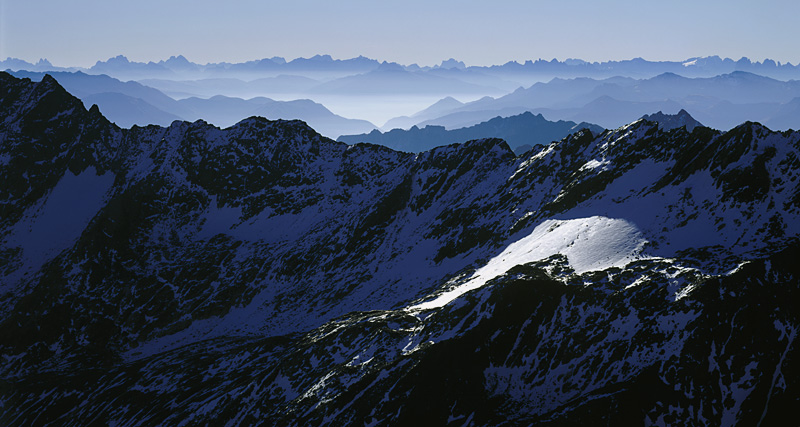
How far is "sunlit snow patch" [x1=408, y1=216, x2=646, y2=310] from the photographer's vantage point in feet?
245

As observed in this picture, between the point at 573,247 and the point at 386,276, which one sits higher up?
the point at 573,247

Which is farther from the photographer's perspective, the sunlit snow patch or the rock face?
the sunlit snow patch

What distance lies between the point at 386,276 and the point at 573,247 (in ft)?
153

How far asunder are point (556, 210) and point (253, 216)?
283ft

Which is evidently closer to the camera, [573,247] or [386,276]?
[573,247]

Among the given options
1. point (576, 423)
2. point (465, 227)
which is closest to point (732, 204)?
point (576, 423)

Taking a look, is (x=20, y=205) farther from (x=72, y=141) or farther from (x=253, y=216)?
(x=253, y=216)

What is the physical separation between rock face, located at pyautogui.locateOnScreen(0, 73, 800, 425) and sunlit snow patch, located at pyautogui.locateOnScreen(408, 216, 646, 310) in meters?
0.52

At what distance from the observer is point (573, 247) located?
268 ft

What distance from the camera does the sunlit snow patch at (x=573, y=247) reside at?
245ft

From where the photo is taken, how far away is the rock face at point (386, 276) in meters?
58.1

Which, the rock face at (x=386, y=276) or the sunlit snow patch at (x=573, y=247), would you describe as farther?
the sunlit snow patch at (x=573, y=247)

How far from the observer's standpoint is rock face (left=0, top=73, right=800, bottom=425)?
58.1 metres

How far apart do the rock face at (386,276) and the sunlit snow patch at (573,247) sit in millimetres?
522
